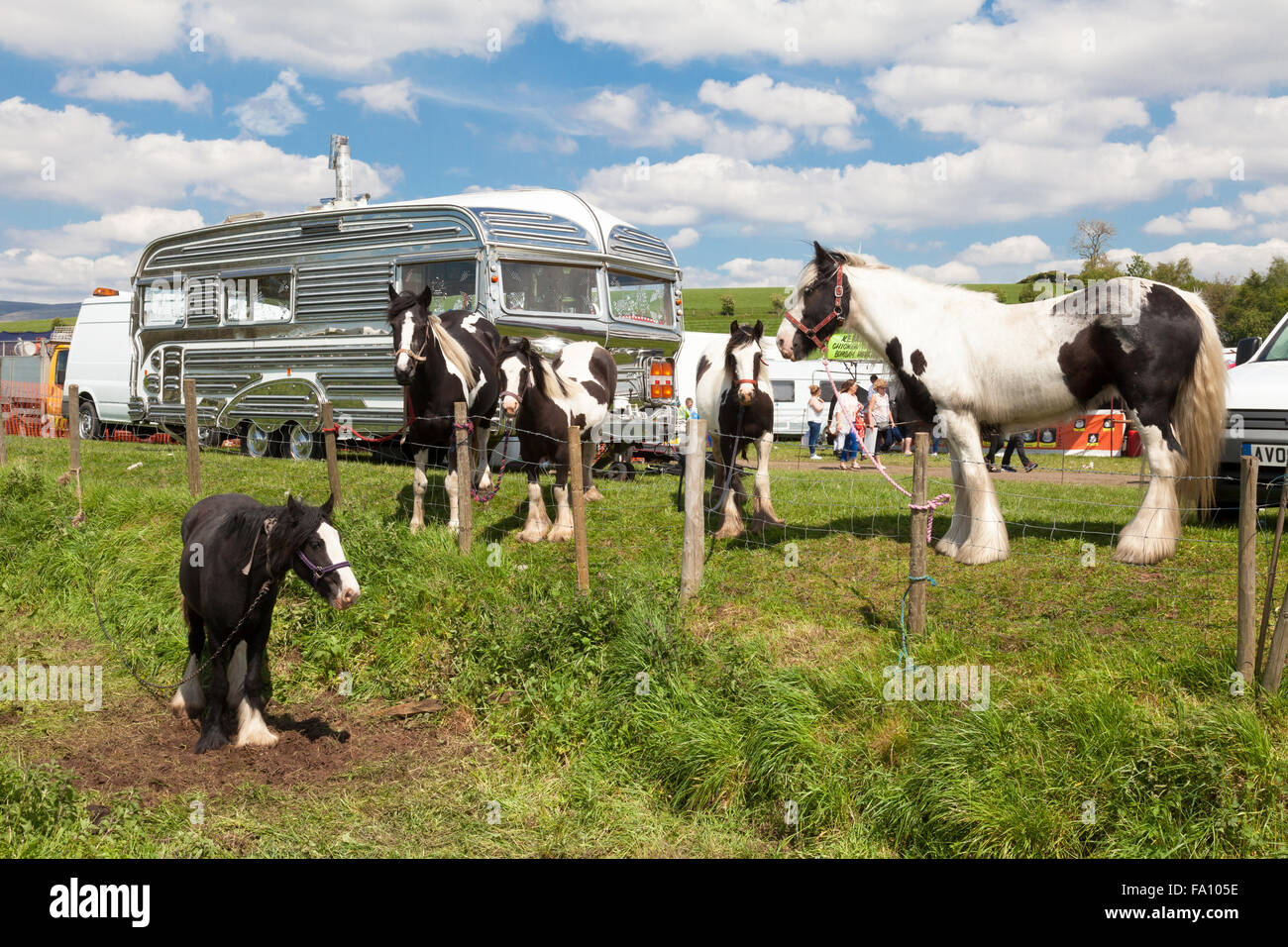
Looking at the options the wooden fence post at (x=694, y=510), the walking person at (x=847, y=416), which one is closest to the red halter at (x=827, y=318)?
the wooden fence post at (x=694, y=510)

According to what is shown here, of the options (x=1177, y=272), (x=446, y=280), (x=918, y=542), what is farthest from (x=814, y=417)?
(x=1177, y=272)

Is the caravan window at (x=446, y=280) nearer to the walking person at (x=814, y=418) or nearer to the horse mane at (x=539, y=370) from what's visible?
the horse mane at (x=539, y=370)

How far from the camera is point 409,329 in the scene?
8938mm

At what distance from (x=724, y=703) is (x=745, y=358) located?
3891 millimetres

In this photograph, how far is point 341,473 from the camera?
12.4 metres

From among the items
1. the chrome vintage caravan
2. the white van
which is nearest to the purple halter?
the chrome vintage caravan

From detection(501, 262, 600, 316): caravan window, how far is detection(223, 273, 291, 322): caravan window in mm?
4654

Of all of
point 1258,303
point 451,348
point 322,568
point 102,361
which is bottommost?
point 322,568

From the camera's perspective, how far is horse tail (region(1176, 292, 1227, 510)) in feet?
21.4

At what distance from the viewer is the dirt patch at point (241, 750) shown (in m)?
5.32

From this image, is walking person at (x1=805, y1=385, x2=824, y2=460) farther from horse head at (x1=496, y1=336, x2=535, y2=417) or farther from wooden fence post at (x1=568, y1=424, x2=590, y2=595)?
wooden fence post at (x1=568, y1=424, x2=590, y2=595)

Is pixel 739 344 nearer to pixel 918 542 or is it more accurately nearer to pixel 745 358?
pixel 745 358
